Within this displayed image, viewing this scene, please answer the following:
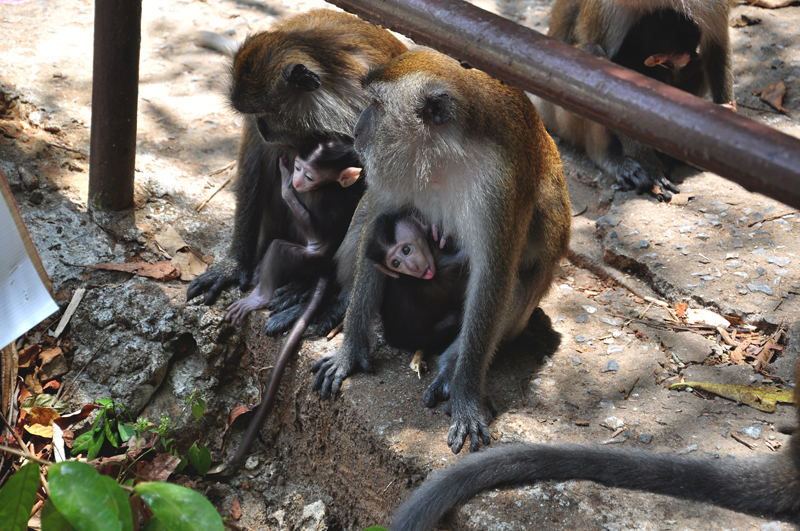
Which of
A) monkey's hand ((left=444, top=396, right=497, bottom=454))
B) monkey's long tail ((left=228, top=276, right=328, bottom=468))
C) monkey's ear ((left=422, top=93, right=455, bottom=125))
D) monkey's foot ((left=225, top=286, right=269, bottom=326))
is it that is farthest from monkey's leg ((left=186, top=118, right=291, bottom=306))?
monkey's hand ((left=444, top=396, right=497, bottom=454))

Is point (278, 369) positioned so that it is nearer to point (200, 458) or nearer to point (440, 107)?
point (200, 458)

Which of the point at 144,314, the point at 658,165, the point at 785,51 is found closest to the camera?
the point at 144,314

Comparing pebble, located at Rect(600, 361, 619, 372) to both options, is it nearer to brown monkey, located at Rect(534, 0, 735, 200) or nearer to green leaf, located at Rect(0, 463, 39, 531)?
brown monkey, located at Rect(534, 0, 735, 200)

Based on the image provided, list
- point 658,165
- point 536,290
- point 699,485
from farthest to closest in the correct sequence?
point 658,165
point 536,290
point 699,485

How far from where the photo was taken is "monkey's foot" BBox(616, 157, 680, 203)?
16.3 feet

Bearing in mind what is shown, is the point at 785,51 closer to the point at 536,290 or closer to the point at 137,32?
the point at 536,290

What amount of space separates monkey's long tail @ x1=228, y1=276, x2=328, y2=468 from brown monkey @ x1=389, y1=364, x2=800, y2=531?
4.15ft

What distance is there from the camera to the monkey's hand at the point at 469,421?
292 centimetres

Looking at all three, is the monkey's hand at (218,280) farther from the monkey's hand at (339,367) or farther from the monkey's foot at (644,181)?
the monkey's foot at (644,181)

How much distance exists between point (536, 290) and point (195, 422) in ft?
6.97

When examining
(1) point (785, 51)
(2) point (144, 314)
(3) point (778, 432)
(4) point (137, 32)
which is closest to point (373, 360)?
(2) point (144, 314)

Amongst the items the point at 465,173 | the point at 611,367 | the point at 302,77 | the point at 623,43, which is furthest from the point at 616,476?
the point at 623,43

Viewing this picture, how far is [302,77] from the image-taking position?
3393mm

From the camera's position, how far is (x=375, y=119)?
9.64 feet
